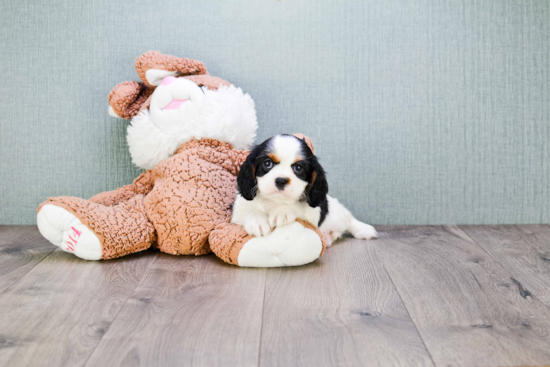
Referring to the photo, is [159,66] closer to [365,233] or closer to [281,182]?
[281,182]

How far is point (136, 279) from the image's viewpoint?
1.37 meters

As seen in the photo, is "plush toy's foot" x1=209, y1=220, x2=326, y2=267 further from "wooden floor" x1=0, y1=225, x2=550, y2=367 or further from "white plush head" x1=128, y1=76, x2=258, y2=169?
"white plush head" x1=128, y1=76, x2=258, y2=169

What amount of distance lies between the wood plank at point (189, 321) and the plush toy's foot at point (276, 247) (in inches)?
1.6

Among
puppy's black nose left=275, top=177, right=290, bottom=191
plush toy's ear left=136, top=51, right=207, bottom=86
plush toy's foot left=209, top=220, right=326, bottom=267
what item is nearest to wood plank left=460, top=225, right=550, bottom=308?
plush toy's foot left=209, top=220, right=326, bottom=267

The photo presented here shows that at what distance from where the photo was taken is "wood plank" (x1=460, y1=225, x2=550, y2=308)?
1.35 metres

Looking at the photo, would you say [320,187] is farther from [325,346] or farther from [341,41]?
[341,41]

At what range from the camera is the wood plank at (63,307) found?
36.6 inches

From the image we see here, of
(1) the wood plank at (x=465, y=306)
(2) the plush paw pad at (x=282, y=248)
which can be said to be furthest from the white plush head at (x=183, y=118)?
(1) the wood plank at (x=465, y=306)

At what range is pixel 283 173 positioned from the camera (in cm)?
138

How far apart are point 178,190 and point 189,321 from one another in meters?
0.64

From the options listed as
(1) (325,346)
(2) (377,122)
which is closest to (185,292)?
(1) (325,346)

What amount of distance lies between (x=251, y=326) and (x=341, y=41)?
1.38 meters

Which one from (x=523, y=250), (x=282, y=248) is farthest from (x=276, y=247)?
(x=523, y=250)

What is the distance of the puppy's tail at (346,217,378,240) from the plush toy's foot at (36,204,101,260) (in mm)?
965
